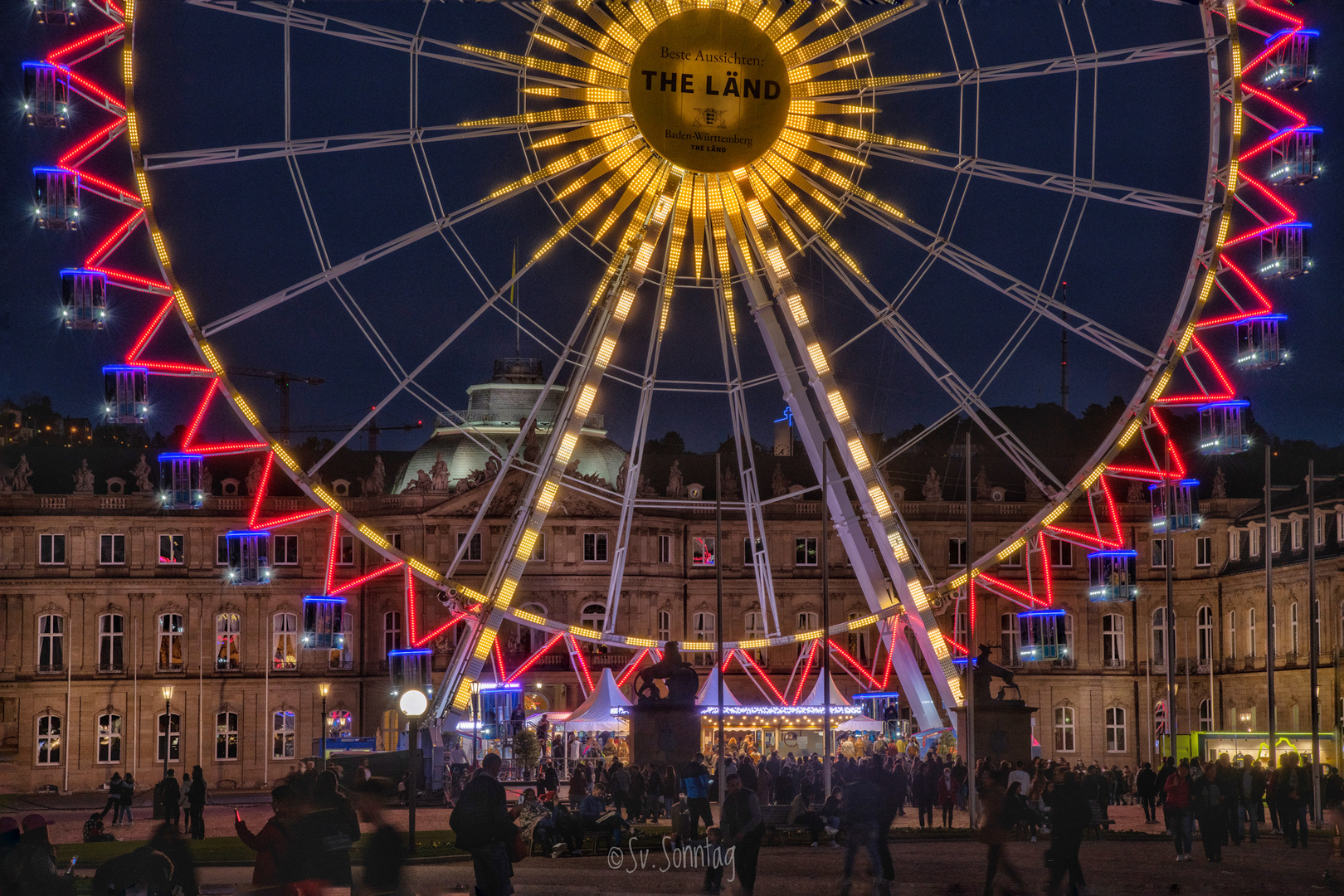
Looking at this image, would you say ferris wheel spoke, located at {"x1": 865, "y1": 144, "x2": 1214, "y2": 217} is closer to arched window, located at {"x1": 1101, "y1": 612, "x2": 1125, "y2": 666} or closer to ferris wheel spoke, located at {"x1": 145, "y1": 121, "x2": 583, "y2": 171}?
ferris wheel spoke, located at {"x1": 145, "y1": 121, "x2": 583, "y2": 171}

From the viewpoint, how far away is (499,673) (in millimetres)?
44969

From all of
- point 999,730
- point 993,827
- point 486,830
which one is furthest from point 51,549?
point 486,830

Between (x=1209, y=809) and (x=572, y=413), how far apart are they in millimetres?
15217

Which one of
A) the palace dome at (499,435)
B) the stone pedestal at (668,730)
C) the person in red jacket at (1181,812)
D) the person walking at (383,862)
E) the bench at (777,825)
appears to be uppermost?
the palace dome at (499,435)

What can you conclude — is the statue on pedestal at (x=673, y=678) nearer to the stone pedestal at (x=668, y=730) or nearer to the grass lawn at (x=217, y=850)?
the stone pedestal at (x=668, y=730)

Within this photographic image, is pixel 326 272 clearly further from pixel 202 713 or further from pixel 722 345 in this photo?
pixel 202 713

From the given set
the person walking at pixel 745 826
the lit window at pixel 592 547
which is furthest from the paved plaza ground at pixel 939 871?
the lit window at pixel 592 547

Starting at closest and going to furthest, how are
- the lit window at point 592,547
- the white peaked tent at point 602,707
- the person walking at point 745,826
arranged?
the person walking at point 745,826 → the white peaked tent at point 602,707 → the lit window at point 592,547

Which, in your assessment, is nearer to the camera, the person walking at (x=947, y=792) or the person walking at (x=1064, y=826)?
the person walking at (x=1064, y=826)

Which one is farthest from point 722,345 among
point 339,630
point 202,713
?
point 202,713

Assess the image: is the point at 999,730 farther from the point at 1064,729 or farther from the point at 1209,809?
the point at 1064,729

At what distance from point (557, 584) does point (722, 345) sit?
50362mm

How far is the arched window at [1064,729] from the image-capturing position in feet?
290

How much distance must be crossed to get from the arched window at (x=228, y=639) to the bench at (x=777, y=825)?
59.0 meters
